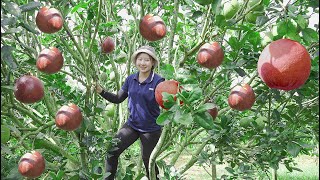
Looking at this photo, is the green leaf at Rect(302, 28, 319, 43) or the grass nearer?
the green leaf at Rect(302, 28, 319, 43)

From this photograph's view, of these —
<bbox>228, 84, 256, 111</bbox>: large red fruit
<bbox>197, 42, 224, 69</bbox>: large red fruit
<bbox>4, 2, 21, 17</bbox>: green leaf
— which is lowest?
<bbox>228, 84, 256, 111</bbox>: large red fruit

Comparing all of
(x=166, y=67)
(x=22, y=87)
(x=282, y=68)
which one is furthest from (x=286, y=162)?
(x=22, y=87)

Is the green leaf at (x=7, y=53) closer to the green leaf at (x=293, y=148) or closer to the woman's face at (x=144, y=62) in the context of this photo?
the green leaf at (x=293, y=148)

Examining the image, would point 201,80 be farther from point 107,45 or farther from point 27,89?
point 27,89

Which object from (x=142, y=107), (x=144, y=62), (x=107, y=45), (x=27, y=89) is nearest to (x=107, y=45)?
(x=107, y=45)

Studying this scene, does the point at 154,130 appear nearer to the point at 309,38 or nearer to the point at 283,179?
the point at 309,38

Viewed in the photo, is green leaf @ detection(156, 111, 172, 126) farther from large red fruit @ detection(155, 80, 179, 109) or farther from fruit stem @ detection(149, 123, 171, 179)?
fruit stem @ detection(149, 123, 171, 179)

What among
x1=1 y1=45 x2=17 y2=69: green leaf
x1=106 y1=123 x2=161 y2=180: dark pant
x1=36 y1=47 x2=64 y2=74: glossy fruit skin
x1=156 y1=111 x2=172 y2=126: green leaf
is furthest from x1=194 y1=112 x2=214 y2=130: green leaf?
x1=106 y1=123 x2=161 y2=180: dark pant

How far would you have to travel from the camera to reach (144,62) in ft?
9.42

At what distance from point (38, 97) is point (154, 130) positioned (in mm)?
1227

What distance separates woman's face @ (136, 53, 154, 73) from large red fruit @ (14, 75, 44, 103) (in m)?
1.09

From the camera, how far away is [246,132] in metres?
2.91

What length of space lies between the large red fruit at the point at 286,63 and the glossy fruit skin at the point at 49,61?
3.45ft

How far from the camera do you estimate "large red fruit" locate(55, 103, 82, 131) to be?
204cm
